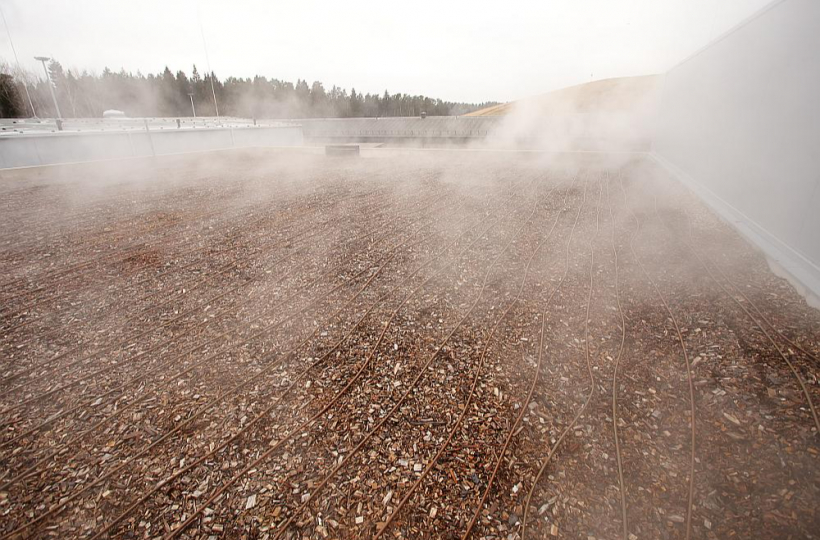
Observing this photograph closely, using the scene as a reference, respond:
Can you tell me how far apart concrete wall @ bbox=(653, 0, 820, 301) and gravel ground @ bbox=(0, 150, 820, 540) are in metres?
0.51

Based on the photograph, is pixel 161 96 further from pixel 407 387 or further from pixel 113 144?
pixel 407 387

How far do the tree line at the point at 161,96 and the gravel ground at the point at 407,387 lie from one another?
14.8 meters

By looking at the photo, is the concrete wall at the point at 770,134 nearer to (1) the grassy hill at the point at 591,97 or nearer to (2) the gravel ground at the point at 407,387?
(2) the gravel ground at the point at 407,387

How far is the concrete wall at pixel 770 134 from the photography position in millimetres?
4234

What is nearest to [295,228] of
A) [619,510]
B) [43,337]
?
[43,337]

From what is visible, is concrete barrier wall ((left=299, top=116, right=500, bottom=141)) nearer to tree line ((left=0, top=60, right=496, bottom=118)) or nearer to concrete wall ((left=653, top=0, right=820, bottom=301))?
tree line ((left=0, top=60, right=496, bottom=118))

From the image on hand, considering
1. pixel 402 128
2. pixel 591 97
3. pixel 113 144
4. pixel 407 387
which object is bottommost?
pixel 407 387

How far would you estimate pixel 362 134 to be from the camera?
2345 cm

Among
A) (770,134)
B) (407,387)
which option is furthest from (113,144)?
(770,134)

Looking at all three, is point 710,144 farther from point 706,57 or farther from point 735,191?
point 706,57

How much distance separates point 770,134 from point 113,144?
18877mm

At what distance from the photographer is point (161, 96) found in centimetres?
1786

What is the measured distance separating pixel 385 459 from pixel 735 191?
25.8 feet

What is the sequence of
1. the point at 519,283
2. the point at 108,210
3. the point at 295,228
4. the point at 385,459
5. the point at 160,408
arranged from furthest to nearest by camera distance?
the point at 108,210 < the point at 295,228 < the point at 519,283 < the point at 160,408 < the point at 385,459
